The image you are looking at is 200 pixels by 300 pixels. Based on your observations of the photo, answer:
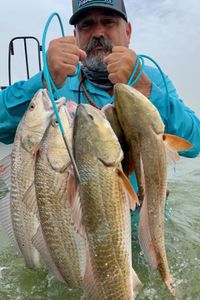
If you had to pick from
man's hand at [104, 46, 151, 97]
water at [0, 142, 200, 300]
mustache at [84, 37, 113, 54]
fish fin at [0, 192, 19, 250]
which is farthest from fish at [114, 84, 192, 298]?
mustache at [84, 37, 113, 54]

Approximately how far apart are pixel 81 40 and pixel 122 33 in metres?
0.38

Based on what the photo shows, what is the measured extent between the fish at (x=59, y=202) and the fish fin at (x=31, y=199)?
0.09 meters

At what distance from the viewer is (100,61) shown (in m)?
4.03

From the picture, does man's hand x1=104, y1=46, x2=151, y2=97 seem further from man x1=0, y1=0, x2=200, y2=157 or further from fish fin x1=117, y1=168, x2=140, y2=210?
fish fin x1=117, y1=168, x2=140, y2=210

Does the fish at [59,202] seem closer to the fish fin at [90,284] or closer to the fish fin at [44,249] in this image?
the fish fin at [44,249]

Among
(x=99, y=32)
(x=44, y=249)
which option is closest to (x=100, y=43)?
(x=99, y=32)

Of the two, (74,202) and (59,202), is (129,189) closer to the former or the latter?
(74,202)

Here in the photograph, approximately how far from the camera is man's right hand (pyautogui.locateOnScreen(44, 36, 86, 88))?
2582 mm

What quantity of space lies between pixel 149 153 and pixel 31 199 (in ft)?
2.48

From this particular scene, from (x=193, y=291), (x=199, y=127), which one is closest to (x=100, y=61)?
(x=199, y=127)

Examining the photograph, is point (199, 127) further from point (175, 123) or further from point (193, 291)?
point (193, 291)

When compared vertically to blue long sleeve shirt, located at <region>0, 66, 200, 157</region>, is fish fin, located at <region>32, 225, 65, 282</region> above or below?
below

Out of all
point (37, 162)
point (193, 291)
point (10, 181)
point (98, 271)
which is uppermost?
point (37, 162)

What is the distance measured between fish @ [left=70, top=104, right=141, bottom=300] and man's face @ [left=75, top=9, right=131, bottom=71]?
169cm
